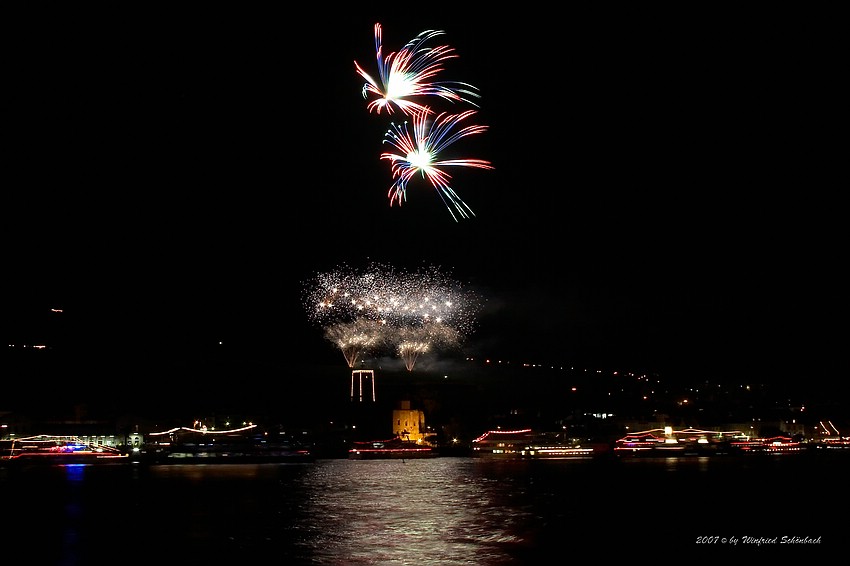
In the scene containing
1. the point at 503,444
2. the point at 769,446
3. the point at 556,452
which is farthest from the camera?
the point at 769,446

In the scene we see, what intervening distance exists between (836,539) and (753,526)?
2.70 m

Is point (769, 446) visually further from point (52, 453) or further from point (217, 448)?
point (52, 453)

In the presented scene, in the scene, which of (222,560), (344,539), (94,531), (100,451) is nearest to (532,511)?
(344,539)

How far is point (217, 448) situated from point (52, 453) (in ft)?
51.2

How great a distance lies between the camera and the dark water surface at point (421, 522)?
1544 centimetres

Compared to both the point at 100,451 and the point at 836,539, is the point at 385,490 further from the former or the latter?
the point at 100,451

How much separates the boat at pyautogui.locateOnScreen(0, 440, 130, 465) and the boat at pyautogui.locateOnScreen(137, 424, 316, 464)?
3096mm

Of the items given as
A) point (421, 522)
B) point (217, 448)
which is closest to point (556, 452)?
point (217, 448)

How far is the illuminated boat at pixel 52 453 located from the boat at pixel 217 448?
10.2 ft

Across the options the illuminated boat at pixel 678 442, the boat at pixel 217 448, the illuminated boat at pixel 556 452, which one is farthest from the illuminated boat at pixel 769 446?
the boat at pixel 217 448

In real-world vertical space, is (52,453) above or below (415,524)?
above

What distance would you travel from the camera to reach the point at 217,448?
73.8 m

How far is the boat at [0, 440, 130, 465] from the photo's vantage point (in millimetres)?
60606

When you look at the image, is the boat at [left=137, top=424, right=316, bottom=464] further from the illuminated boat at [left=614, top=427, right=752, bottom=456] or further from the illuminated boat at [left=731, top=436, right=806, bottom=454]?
the illuminated boat at [left=731, top=436, right=806, bottom=454]
